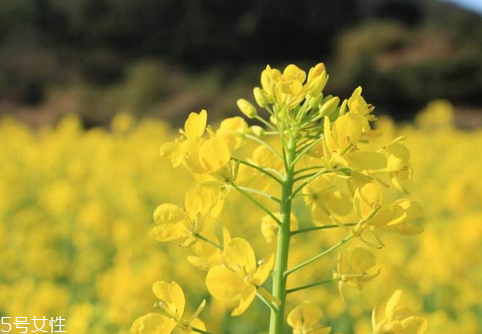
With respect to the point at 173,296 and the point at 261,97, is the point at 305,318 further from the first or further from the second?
the point at 261,97

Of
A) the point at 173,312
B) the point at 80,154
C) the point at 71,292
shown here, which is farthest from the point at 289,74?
the point at 80,154

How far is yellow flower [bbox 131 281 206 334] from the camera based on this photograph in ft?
4.06

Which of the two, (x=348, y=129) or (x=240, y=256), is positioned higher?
(x=348, y=129)

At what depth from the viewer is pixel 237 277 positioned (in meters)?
1.20

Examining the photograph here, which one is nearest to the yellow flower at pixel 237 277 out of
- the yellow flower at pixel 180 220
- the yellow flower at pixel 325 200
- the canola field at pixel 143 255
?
the yellow flower at pixel 180 220

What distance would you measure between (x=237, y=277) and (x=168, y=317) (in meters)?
0.15

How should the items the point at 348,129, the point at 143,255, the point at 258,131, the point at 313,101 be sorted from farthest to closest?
the point at 143,255, the point at 258,131, the point at 313,101, the point at 348,129

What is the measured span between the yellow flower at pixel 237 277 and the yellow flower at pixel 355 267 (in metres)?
0.16

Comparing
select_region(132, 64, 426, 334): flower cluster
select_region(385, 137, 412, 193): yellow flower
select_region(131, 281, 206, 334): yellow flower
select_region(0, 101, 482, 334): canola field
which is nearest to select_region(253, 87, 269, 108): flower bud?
select_region(132, 64, 426, 334): flower cluster

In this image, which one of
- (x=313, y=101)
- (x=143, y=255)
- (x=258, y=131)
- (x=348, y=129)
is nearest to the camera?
(x=348, y=129)

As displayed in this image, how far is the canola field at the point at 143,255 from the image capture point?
3.51 metres

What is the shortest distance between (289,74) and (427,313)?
3089mm

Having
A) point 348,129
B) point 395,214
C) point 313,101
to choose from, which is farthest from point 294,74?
point 395,214

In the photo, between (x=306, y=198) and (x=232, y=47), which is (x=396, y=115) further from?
(x=306, y=198)
